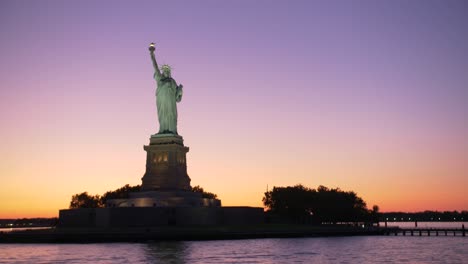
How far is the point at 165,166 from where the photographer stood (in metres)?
72.5

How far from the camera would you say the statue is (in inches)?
2960

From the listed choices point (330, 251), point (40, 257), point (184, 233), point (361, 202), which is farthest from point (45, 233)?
point (361, 202)

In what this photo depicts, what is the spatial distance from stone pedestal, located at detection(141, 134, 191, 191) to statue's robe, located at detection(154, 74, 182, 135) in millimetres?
1768

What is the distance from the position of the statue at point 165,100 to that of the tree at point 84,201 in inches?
1430

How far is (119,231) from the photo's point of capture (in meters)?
64.6

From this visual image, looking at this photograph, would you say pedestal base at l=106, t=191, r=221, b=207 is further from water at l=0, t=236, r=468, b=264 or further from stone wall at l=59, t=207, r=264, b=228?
water at l=0, t=236, r=468, b=264

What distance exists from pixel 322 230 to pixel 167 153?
21307 millimetres

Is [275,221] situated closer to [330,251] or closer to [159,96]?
[159,96]

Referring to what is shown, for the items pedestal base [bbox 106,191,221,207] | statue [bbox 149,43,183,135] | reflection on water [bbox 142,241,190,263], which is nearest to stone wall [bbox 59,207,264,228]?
pedestal base [bbox 106,191,221,207]

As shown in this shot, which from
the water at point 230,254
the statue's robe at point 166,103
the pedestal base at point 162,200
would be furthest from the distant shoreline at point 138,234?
the statue's robe at point 166,103

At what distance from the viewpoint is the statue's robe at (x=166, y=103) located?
75.2 m

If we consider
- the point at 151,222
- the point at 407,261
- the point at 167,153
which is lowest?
the point at 407,261

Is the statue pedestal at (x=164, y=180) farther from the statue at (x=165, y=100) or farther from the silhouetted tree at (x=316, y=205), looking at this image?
the silhouetted tree at (x=316, y=205)

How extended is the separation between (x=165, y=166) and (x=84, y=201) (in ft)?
128
